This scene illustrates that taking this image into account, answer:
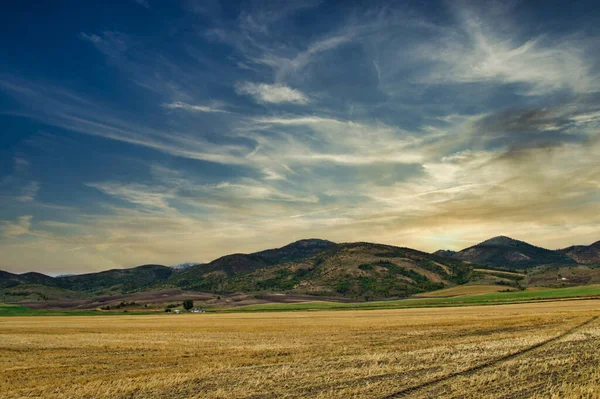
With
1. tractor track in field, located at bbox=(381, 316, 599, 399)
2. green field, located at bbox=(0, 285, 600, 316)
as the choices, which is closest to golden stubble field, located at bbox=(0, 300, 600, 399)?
tractor track in field, located at bbox=(381, 316, 599, 399)

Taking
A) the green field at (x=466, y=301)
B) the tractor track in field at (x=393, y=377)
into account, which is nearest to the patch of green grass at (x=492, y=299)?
the green field at (x=466, y=301)

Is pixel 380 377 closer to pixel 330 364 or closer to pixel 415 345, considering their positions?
pixel 330 364

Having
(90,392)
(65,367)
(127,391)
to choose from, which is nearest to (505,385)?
(127,391)

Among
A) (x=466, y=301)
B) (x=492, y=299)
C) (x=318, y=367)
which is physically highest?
(x=318, y=367)

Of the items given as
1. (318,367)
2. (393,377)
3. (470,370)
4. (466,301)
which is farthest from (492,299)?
(393,377)

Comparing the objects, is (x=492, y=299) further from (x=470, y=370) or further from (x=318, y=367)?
(x=318, y=367)

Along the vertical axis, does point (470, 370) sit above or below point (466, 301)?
above

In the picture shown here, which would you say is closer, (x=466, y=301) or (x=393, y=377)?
(x=393, y=377)

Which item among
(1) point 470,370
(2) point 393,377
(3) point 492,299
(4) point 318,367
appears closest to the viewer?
(2) point 393,377

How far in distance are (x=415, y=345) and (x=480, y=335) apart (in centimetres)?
979

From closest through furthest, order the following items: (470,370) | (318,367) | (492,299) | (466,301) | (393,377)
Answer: (393,377) → (470,370) → (318,367) → (466,301) → (492,299)

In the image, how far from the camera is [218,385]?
23.7m

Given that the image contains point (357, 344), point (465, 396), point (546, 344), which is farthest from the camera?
point (357, 344)

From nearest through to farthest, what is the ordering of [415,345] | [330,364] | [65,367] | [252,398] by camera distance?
[252,398] < [330,364] < [65,367] < [415,345]
